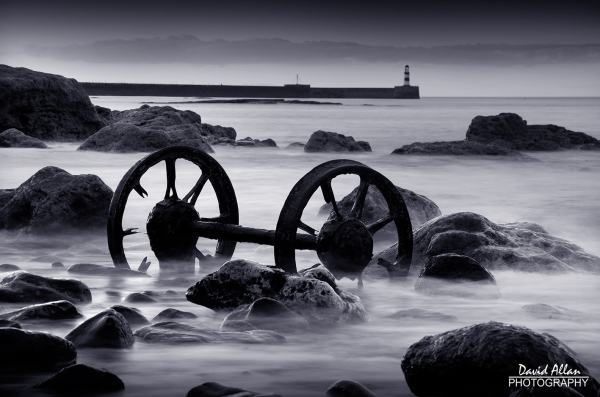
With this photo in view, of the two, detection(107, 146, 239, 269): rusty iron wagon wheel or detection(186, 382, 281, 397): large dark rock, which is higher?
detection(107, 146, 239, 269): rusty iron wagon wheel

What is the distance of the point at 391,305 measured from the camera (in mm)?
5438

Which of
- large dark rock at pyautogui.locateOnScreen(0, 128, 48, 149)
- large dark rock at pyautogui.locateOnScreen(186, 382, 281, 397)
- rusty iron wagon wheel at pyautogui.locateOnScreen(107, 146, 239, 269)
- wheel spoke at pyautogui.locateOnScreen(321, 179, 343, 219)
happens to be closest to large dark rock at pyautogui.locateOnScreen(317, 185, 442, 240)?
rusty iron wagon wheel at pyautogui.locateOnScreen(107, 146, 239, 269)

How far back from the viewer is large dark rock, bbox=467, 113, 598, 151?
2155 cm

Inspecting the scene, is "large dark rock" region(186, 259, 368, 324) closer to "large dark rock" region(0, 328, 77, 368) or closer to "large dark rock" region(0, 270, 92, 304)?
"large dark rock" region(0, 270, 92, 304)

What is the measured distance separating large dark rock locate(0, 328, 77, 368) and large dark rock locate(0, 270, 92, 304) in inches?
55.8

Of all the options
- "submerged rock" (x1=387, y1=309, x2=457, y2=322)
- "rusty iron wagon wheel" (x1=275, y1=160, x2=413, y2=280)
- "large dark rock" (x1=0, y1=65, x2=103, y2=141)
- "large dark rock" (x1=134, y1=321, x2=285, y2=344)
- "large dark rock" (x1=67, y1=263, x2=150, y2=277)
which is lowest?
"submerged rock" (x1=387, y1=309, x2=457, y2=322)

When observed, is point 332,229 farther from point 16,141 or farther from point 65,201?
point 16,141

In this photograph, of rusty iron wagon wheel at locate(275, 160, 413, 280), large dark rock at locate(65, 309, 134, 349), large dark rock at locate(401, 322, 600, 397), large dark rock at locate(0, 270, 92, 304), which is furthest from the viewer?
large dark rock at locate(0, 270, 92, 304)

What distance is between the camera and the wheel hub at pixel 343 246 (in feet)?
16.8

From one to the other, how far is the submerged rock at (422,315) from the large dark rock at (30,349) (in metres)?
2.22

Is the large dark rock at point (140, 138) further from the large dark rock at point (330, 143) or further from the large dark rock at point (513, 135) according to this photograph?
the large dark rock at point (513, 135)

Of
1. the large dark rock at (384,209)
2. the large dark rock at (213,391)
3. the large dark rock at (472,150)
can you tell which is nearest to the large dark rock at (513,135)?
the large dark rock at (472,150)

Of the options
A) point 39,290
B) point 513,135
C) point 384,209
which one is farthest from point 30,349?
point 513,135

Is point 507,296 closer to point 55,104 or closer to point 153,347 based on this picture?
point 153,347
